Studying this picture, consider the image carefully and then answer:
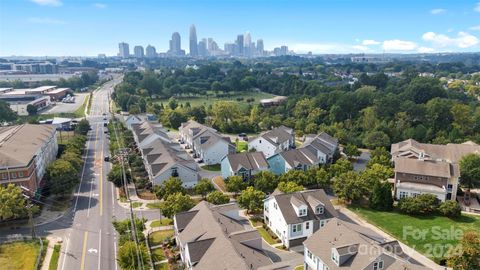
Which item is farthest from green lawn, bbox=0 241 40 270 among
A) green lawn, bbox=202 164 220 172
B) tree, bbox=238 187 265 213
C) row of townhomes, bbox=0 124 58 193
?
green lawn, bbox=202 164 220 172

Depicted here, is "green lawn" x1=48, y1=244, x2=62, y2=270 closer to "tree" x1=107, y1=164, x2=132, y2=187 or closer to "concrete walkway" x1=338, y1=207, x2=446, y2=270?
"tree" x1=107, y1=164, x2=132, y2=187

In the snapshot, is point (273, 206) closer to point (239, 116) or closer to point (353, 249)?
point (353, 249)

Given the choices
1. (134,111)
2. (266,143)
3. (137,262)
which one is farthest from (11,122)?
(137,262)

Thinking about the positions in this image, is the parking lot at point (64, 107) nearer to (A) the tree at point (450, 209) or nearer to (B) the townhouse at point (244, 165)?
(B) the townhouse at point (244, 165)

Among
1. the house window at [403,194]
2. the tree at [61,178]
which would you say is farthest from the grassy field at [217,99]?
the house window at [403,194]

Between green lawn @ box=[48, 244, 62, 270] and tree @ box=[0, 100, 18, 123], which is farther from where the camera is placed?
tree @ box=[0, 100, 18, 123]
